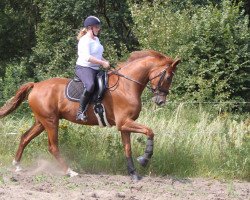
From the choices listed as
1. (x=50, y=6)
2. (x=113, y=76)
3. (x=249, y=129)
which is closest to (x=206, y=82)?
(x=249, y=129)

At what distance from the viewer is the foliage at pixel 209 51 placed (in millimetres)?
17359

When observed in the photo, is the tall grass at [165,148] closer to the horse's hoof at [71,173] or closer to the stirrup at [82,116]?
the horse's hoof at [71,173]

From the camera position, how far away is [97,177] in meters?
9.80

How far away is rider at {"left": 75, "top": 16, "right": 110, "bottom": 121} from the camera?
963cm

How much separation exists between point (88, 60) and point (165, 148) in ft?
8.37

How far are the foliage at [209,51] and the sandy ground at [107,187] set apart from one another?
7.37m

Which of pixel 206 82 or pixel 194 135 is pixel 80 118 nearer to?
pixel 194 135

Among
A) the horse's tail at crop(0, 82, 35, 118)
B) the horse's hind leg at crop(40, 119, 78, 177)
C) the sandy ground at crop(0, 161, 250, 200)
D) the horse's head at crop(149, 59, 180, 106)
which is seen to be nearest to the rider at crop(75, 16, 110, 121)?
the horse's hind leg at crop(40, 119, 78, 177)

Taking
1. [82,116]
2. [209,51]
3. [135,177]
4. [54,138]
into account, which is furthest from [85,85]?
[209,51]

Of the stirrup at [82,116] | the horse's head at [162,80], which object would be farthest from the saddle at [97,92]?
the horse's head at [162,80]

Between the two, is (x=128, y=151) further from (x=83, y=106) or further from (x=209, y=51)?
(x=209, y=51)

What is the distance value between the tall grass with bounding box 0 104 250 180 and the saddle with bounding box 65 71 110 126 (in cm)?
108

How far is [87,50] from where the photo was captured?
9.65 metres

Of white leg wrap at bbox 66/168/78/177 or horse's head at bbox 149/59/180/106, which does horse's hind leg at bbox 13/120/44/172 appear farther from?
horse's head at bbox 149/59/180/106
